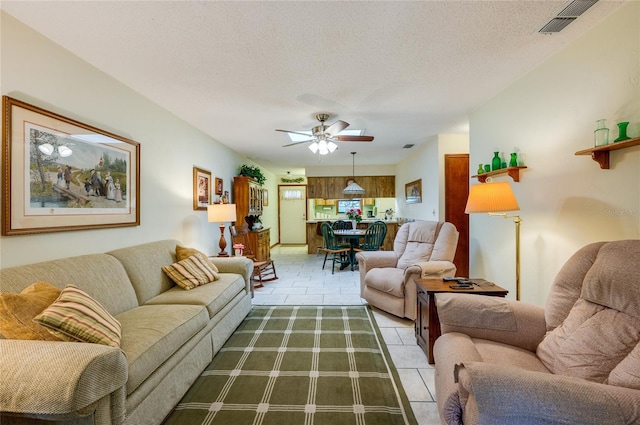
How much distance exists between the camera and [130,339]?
62.8 inches

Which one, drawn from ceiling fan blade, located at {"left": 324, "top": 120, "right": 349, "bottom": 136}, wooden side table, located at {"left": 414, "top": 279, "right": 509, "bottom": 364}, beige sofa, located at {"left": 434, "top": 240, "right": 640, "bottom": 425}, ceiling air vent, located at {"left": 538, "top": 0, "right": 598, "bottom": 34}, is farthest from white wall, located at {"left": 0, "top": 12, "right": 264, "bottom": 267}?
ceiling air vent, located at {"left": 538, "top": 0, "right": 598, "bottom": 34}

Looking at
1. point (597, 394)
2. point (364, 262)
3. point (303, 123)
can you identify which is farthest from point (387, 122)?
point (597, 394)

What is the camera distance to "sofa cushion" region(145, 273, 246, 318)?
2.31 metres

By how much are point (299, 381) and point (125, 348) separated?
1162 mm

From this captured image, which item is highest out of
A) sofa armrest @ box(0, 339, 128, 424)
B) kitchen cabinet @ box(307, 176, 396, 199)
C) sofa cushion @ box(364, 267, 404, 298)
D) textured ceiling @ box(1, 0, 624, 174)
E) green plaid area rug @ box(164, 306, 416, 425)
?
textured ceiling @ box(1, 0, 624, 174)

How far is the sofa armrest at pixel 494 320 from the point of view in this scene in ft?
4.99

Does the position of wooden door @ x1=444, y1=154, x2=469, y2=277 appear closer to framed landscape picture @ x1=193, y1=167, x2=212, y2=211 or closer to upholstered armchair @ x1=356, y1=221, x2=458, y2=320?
upholstered armchair @ x1=356, y1=221, x2=458, y2=320

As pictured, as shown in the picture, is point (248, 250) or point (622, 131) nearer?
point (622, 131)

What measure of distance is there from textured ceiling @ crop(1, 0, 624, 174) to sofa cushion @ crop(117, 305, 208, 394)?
1944 millimetres

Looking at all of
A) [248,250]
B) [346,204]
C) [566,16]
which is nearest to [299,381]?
[566,16]

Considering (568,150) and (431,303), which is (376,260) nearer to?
(431,303)

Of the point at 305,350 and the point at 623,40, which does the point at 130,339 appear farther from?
the point at 623,40

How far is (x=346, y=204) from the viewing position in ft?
29.0

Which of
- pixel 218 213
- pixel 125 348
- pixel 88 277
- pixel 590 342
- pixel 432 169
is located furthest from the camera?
pixel 432 169
